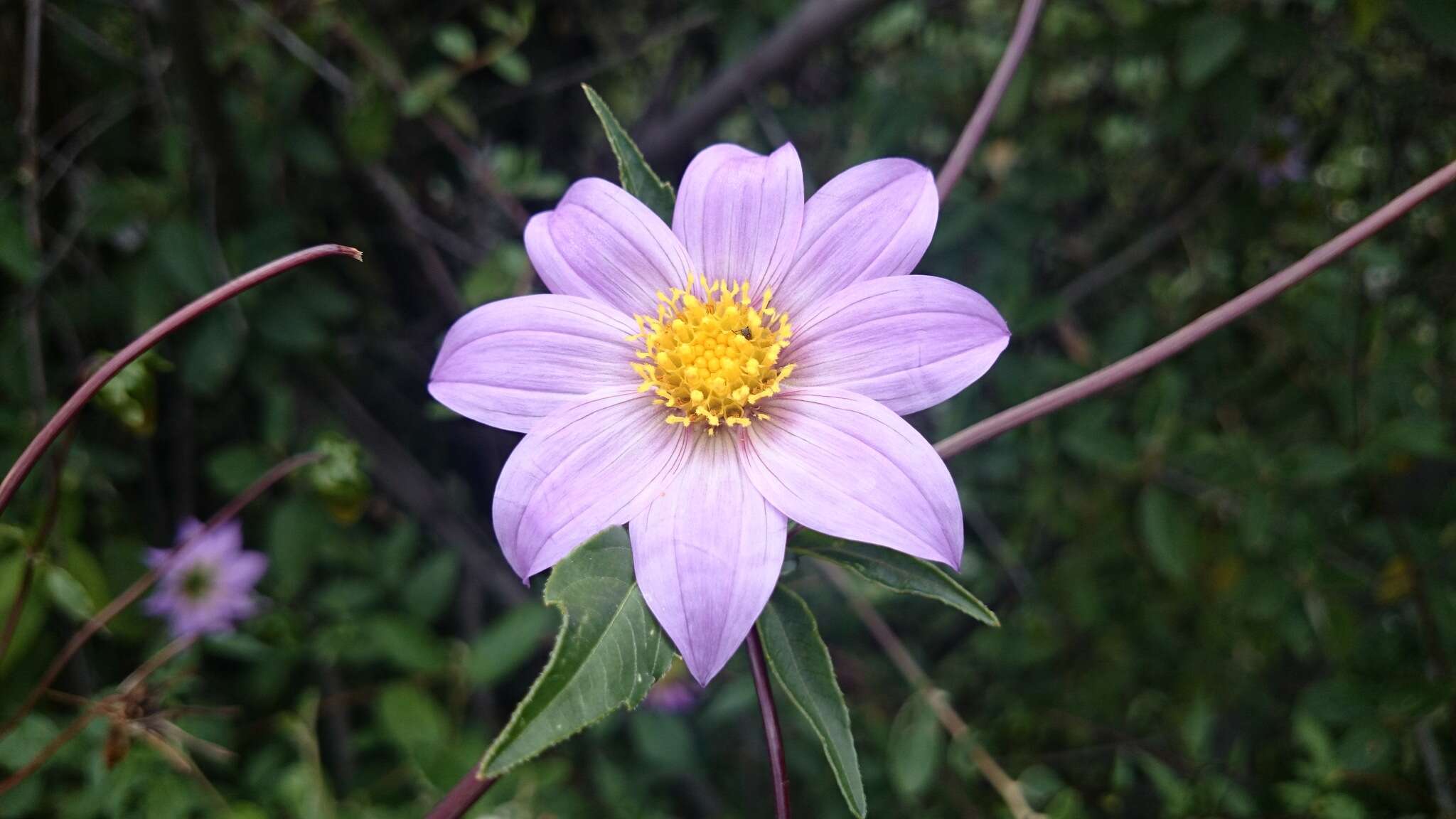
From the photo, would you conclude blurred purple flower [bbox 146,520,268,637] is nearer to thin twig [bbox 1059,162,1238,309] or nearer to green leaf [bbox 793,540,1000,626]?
green leaf [bbox 793,540,1000,626]

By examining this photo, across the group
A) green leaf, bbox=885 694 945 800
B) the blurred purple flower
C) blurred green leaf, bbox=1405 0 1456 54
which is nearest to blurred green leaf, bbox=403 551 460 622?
the blurred purple flower

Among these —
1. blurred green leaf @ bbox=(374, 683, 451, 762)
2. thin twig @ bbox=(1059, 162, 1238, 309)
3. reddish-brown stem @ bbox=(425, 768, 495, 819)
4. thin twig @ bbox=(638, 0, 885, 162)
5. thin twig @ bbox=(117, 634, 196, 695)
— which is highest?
thin twig @ bbox=(638, 0, 885, 162)

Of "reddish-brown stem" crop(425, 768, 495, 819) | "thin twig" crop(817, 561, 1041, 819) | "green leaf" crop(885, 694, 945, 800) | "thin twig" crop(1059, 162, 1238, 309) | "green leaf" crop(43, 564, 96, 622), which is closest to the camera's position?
"reddish-brown stem" crop(425, 768, 495, 819)

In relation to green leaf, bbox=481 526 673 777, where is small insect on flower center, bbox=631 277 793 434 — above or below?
above

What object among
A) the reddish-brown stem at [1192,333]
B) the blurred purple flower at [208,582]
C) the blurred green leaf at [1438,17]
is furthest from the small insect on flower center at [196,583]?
the blurred green leaf at [1438,17]

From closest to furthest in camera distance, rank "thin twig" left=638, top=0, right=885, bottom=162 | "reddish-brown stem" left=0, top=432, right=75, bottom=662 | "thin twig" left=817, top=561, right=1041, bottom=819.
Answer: "reddish-brown stem" left=0, top=432, right=75, bottom=662 → "thin twig" left=817, top=561, right=1041, bottom=819 → "thin twig" left=638, top=0, right=885, bottom=162

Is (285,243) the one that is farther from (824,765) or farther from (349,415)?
(824,765)
